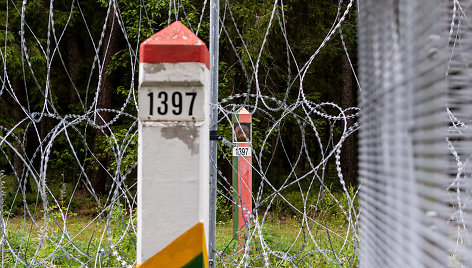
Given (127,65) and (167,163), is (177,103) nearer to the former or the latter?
(167,163)

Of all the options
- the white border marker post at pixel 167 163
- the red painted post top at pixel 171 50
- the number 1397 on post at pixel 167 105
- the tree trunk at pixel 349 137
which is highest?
the red painted post top at pixel 171 50

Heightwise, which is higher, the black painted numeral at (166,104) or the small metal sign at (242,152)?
the black painted numeral at (166,104)

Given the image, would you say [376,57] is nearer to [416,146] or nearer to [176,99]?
[416,146]

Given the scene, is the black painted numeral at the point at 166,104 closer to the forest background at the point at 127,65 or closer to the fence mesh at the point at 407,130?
the fence mesh at the point at 407,130

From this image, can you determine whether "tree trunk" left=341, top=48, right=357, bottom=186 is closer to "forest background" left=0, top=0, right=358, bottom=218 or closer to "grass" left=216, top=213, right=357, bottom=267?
"forest background" left=0, top=0, right=358, bottom=218

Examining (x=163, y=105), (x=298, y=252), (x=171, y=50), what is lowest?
(x=298, y=252)

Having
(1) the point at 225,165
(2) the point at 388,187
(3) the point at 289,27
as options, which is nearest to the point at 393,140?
(2) the point at 388,187

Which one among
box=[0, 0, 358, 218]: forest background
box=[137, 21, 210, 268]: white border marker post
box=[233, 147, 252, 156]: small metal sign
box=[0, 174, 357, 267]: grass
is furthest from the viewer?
box=[0, 0, 358, 218]: forest background

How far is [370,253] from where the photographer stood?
238 centimetres

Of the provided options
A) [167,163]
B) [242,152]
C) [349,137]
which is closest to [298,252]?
[167,163]

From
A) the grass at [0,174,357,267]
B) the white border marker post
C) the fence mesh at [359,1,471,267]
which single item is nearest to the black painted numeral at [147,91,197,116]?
the white border marker post

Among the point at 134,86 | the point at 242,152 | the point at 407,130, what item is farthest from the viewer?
the point at 134,86

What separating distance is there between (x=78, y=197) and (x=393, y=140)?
50.1 feet

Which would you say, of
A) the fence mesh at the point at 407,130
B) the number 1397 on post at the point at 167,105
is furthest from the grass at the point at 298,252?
the fence mesh at the point at 407,130
